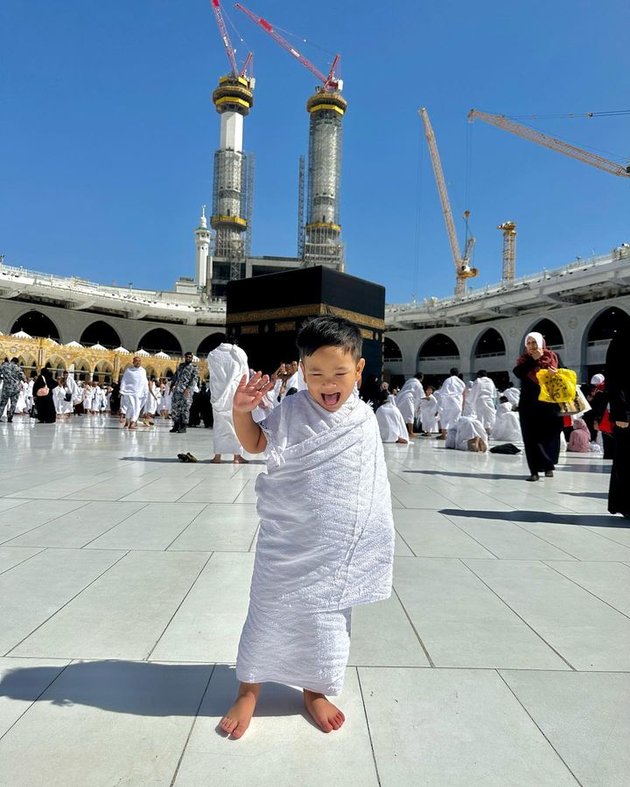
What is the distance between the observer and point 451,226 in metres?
50.0

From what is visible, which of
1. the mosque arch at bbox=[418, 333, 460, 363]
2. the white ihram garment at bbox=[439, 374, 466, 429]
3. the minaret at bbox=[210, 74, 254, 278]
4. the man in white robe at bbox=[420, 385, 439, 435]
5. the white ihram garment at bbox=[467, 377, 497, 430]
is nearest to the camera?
the white ihram garment at bbox=[467, 377, 497, 430]

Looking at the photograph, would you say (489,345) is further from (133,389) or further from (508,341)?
(133,389)

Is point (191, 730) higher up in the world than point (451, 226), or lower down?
lower down

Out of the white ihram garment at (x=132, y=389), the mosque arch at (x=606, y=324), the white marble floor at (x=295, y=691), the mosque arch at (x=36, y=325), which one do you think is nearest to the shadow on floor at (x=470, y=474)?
the white marble floor at (x=295, y=691)

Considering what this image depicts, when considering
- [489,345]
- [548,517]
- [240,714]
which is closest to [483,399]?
[548,517]

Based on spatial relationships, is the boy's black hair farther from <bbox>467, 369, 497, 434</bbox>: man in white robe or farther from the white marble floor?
<bbox>467, 369, 497, 434</bbox>: man in white robe

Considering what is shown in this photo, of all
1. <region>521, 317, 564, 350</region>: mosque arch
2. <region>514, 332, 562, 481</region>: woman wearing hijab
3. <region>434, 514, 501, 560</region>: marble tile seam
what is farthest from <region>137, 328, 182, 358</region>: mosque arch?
<region>434, 514, 501, 560</region>: marble tile seam

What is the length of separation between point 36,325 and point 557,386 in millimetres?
31939

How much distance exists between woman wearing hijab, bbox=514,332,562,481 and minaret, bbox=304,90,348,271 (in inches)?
1552

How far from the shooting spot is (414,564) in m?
2.39

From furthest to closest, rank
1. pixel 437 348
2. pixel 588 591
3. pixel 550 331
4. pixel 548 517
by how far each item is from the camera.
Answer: pixel 437 348, pixel 550 331, pixel 548 517, pixel 588 591

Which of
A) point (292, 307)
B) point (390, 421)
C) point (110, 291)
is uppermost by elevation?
point (110, 291)

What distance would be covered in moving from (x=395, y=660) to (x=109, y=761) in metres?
0.72

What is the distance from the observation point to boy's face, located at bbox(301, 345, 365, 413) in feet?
4.01
